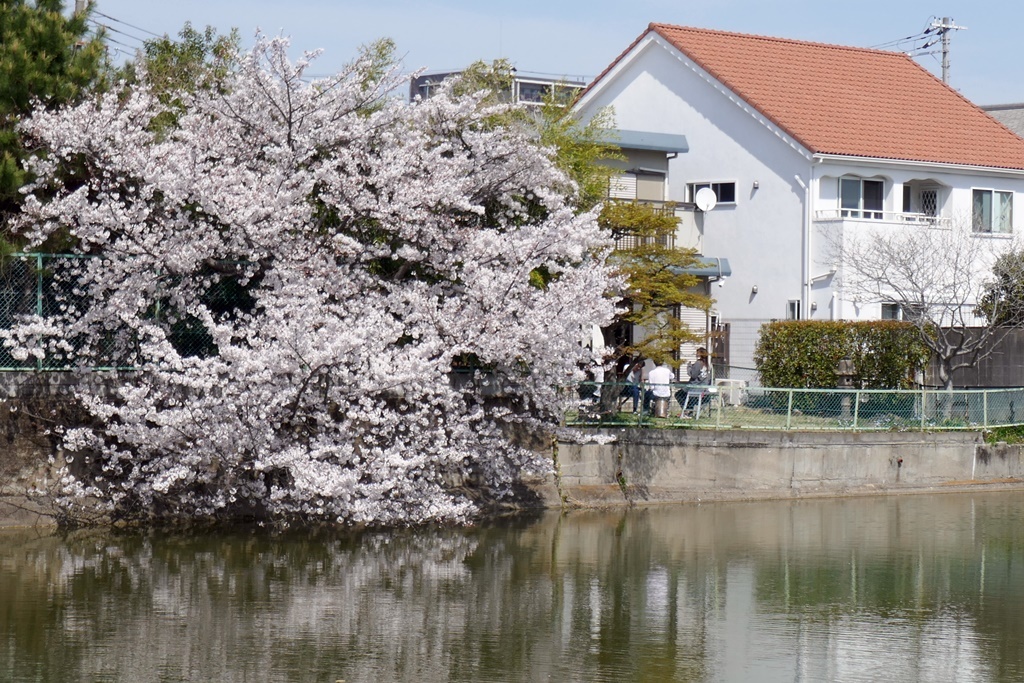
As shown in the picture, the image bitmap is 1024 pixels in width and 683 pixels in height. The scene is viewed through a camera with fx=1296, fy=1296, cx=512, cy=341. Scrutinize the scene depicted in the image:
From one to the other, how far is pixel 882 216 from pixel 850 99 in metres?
4.07

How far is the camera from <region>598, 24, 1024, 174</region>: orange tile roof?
1256 inches

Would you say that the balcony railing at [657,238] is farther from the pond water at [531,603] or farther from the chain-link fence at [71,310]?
the chain-link fence at [71,310]

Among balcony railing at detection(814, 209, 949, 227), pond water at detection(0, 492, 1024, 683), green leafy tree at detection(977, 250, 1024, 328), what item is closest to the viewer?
pond water at detection(0, 492, 1024, 683)

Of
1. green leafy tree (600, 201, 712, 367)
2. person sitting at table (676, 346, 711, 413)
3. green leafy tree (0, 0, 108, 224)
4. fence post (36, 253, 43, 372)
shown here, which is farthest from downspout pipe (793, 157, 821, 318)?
fence post (36, 253, 43, 372)

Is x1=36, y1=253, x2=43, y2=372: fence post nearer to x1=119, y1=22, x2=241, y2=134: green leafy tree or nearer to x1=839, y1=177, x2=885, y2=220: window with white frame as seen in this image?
x1=119, y1=22, x2=241, y2=134: green leafy tree

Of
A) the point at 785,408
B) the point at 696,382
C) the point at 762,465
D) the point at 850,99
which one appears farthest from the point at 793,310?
the point at 762,465

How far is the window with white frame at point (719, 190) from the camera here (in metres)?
32.6

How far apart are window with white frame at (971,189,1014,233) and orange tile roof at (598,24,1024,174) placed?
0.78 meters

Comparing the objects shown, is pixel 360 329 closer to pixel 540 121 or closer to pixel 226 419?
pixel 226 419

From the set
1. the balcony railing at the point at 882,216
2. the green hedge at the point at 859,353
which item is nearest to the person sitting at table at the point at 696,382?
the green hedge at the point at 859,353

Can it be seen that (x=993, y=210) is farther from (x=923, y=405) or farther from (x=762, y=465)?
(x=762, y=465)

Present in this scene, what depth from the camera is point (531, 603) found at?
14406 millimetres

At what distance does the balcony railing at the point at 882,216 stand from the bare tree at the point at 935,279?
295mm

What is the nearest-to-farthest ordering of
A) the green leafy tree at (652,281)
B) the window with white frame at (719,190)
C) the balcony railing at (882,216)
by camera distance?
the green leafy tree at (652,281) < the balcony railing at (882,216) < the window with white frame at (719,190)
